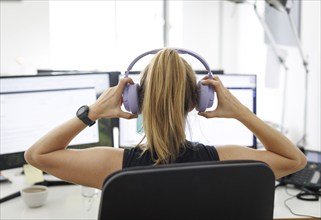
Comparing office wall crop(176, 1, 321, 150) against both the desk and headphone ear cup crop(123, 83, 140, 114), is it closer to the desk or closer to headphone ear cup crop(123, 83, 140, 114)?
the desk

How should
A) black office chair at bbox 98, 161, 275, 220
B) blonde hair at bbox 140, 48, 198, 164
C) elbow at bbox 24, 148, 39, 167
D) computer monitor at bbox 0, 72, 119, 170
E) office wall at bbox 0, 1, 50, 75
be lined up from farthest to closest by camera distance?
1. office wall at bbox 0, 1, 50, 75
2. computer monitor at bbox 0, 72, 119, 170
3. elbow at bbox 24, 148, 39, 167
4. blonde hair at bbox 140, 48, 198, 164
5. black office chair at bbox 98, 161, 275, 220

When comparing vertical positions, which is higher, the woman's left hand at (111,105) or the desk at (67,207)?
the woman's left hand at (111,105)

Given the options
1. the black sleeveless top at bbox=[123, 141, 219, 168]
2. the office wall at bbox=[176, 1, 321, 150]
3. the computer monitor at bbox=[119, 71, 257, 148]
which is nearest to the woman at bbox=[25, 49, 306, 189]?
the black sleeveless top at bbox=[123, 141, 219, 168]

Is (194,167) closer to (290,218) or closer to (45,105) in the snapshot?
(290,218)

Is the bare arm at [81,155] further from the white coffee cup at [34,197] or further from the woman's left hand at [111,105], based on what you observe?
the white coffee cup at [34,197]

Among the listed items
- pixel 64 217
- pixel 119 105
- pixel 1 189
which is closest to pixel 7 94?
pixel 1 189

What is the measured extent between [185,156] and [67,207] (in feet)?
2.25

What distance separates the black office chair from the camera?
0.78m

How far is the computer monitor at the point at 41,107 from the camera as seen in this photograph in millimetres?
1739

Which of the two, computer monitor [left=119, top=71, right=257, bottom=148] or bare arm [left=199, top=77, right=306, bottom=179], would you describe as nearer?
bare arm [left=199, top=77, right=306, bottom=179]

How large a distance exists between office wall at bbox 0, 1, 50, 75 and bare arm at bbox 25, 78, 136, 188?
2.56 meters

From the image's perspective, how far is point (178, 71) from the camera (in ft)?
3.67

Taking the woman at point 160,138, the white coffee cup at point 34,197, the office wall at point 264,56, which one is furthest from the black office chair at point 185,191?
the office wall at point 264,56

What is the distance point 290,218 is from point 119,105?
746 millimetres
